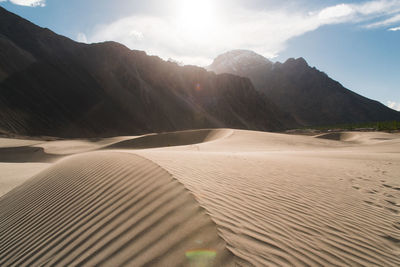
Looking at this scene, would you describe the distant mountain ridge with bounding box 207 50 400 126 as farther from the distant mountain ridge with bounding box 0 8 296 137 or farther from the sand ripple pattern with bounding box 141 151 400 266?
the sand ripple pattern with bounding box 141 151 400 266

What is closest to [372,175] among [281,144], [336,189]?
[336,189]

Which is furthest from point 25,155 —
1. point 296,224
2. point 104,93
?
point 104,93

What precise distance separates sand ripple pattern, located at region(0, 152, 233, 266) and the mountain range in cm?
3147

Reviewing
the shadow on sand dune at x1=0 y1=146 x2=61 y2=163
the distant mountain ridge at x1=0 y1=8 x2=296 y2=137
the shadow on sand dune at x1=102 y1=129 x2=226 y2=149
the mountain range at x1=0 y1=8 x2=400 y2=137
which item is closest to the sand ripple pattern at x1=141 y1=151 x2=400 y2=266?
the shadow on sand dune at x1=102 y1=129 x2=226 y2=149

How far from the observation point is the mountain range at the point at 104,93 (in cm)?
3425

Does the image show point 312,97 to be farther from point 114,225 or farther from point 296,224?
point 114,225

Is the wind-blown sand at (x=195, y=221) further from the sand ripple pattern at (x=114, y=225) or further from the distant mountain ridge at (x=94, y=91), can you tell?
the distant mountain ridge at (x=94, y=91)

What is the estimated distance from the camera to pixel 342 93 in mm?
102500

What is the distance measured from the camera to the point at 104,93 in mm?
43969

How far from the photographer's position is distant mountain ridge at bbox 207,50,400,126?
95.7 m

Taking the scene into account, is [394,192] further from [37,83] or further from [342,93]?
[342,93]

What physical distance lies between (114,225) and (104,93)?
151 feet

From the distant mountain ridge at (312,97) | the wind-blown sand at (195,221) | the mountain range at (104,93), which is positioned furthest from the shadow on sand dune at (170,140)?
the distant mountain ridge at (312,97)

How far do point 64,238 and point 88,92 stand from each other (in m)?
45.0
